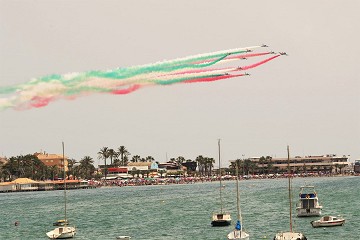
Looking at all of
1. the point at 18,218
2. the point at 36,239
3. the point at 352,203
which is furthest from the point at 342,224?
the point at 18,218

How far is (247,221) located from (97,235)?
28.9 m

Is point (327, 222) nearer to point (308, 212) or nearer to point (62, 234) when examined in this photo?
point (308, 212)

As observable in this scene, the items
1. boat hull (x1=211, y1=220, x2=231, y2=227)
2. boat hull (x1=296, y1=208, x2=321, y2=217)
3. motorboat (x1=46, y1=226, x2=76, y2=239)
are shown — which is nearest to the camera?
motorboat (x1=46, y1=226, x2=76, y2=239)

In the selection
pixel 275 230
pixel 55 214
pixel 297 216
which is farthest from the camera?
pixel 55 214

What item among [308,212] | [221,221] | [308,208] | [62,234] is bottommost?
[62,234]

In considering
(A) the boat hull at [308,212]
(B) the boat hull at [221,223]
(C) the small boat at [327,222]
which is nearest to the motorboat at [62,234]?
(B) the boat hull at [221,223]

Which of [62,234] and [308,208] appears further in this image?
[308,208]

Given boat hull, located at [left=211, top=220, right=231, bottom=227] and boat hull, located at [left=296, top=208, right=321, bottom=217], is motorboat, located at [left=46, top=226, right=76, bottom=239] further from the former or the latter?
boat hull, located at [left=296, top=208, right=321, bottom=217]

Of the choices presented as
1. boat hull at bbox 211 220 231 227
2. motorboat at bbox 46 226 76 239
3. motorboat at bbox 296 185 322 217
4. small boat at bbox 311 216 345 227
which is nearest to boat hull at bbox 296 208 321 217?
motorboat at bbox 296 185 322 217

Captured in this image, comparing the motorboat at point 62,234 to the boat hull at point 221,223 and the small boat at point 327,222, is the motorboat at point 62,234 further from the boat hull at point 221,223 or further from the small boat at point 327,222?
the small boat at point 327,222

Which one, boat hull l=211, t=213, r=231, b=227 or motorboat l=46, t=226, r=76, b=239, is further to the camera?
boat hull l=211, t=213, r=231, b=227

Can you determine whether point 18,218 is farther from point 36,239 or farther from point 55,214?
point 36,239

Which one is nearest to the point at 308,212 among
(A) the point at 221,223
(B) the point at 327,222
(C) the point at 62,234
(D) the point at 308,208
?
(D) the point at 308,208

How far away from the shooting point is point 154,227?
378 feet
